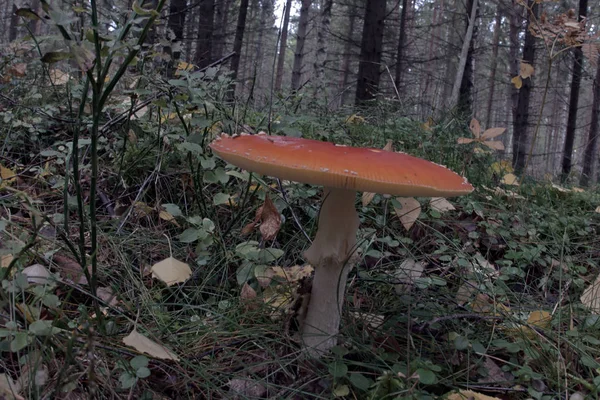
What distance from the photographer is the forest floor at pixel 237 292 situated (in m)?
1.41

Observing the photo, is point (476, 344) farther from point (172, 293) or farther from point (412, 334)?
point (172, 293)

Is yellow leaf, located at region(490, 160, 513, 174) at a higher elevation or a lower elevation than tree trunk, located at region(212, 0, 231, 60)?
lower

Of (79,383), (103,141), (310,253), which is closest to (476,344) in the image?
(310,253)

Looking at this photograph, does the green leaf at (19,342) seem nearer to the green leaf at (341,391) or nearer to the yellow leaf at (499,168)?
the green leaf at (341,391)

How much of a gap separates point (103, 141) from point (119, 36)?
1.64 meters

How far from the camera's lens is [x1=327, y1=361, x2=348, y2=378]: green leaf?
1.47 metres

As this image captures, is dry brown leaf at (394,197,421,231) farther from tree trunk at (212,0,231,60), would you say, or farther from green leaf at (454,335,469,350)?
tree trunk at (212,0,231,60)

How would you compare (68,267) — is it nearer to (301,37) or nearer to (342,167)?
(342,167)

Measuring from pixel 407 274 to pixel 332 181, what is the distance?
1.08 meters

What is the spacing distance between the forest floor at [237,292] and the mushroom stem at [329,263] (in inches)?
3.5

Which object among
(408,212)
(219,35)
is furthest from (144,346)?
(219,35)

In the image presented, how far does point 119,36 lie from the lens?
1.30m

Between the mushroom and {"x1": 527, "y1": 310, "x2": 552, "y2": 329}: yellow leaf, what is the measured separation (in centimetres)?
85

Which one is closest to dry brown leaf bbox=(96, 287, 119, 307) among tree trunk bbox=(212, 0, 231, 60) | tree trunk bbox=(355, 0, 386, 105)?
tree trunk bbox=(355, 0, 386, 105)
